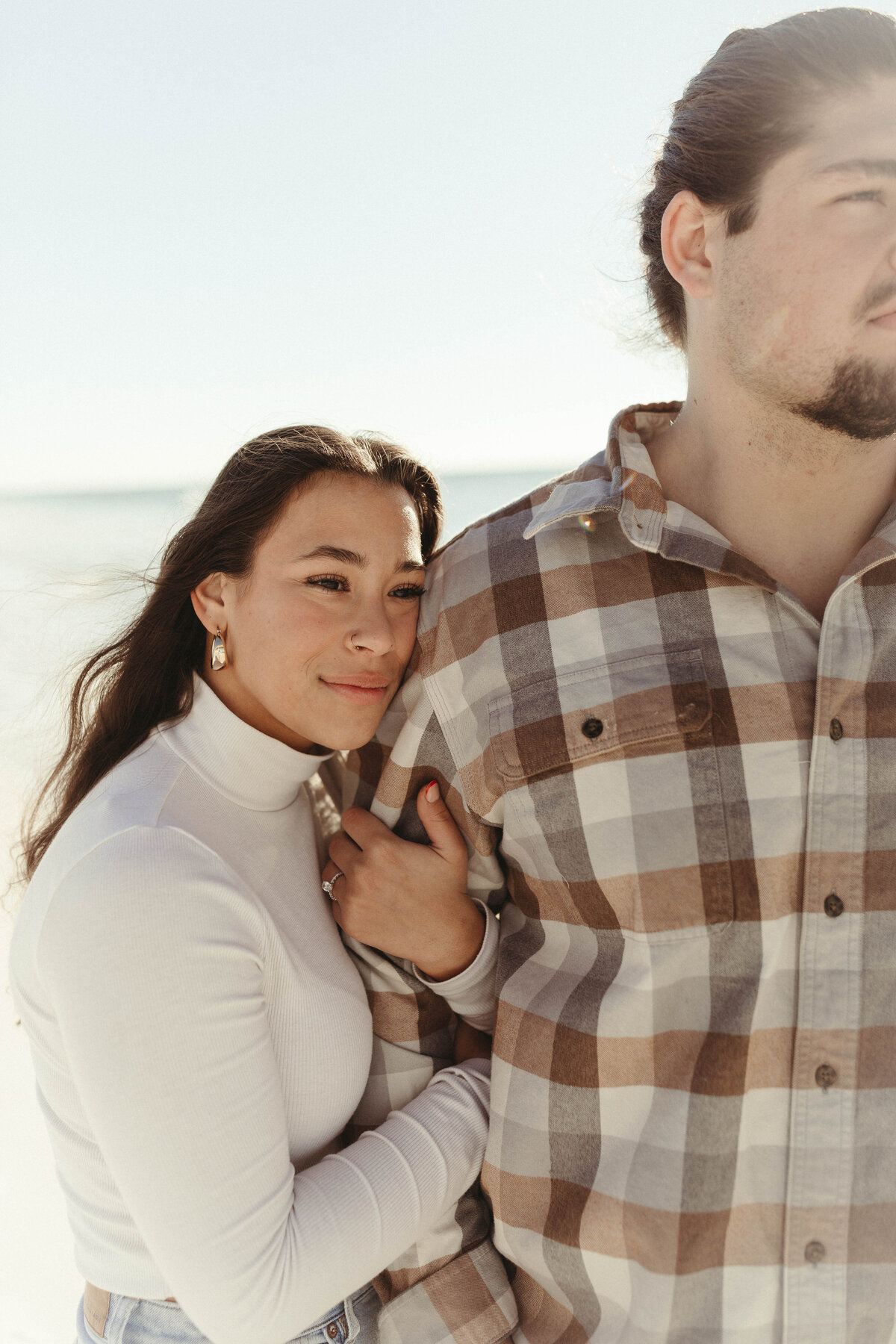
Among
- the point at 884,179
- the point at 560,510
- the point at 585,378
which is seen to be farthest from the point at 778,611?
the point at 585,378

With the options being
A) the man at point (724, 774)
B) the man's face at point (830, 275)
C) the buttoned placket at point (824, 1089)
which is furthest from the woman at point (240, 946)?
the man's face at point (830, 275)

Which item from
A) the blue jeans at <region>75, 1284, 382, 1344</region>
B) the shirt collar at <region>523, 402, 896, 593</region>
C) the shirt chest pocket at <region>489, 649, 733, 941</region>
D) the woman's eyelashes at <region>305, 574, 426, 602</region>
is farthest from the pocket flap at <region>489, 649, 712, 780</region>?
the blue jeans at <region>75, 1284, 382, 1344</region>

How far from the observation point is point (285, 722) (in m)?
1.70

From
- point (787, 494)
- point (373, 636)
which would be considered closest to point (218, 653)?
point (373, 636)

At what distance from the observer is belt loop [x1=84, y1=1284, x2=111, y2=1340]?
1.53 m

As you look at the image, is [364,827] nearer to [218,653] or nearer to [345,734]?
[345,734]

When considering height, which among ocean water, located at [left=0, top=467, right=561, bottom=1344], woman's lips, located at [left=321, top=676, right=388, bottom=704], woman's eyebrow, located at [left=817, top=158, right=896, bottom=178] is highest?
woman's eyebrow, located at [left=817, top=158, right=896, bottom=178]

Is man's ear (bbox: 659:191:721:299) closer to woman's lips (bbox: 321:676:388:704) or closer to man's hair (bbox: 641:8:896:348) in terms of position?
man's hair (bbox: 641:8:896:348)

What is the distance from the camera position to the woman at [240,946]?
1274 mm

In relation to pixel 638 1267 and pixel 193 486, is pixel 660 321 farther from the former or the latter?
pixel 638 1267

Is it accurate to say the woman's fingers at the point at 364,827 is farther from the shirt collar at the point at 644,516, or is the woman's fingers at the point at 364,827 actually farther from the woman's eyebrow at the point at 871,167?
the woman's eyebrow at the point at 871,167

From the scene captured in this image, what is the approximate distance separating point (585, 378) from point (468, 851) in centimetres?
3886

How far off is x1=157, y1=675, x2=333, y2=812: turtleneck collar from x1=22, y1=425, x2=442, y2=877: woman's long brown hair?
0.27 ft

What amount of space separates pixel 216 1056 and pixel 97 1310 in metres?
0.61
